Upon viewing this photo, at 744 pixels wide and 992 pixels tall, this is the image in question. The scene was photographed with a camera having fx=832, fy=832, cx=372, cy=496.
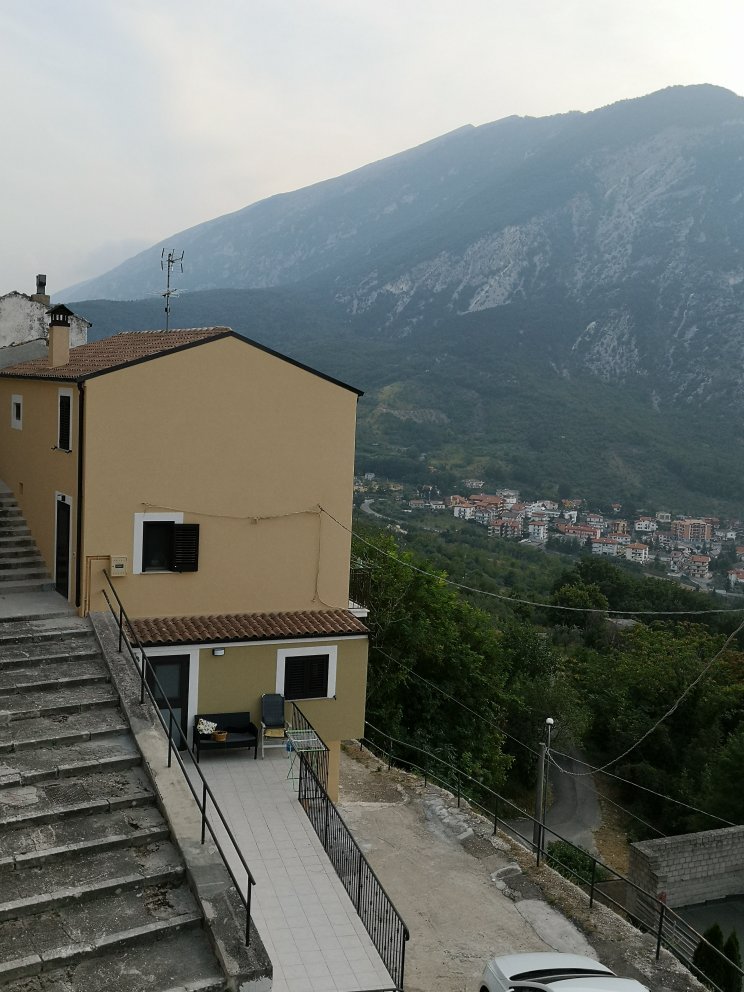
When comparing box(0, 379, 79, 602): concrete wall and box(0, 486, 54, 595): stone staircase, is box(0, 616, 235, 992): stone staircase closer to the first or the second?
box(0, 486, 54, 595): stone staircase

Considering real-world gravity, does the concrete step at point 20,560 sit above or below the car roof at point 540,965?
above

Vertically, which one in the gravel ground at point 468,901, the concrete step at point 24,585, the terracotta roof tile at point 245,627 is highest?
the concrete step at point 24,585

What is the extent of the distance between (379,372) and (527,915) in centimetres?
12679

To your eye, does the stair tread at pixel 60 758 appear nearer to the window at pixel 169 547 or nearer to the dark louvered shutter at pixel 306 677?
the window at pixel 169 547

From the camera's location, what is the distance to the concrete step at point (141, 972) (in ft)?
24.2

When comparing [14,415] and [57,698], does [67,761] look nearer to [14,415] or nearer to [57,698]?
[57,698]

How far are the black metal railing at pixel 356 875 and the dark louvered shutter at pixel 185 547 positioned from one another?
3.35 m

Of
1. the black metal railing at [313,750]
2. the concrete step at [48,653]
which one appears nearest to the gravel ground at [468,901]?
the black metal railing at [313,750]

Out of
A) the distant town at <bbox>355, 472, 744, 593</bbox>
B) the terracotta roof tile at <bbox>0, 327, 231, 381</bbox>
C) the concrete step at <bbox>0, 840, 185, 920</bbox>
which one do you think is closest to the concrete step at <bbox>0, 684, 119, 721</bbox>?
the concrete step at <bbox>0, 840, 185, 920</bbox>

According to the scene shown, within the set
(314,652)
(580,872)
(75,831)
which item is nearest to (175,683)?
(314,652)

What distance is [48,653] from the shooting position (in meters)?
12.6

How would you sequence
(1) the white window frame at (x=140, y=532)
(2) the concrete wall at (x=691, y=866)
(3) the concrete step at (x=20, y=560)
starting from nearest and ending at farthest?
(1) the white window frame at (x=140, y=532) → (3) the concrete step at (x=20, y=560) → (2) the concrete wall at (x=691, y=866)

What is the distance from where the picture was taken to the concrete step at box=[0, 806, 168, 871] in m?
8.64

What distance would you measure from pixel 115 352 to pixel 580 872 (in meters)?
18.2
